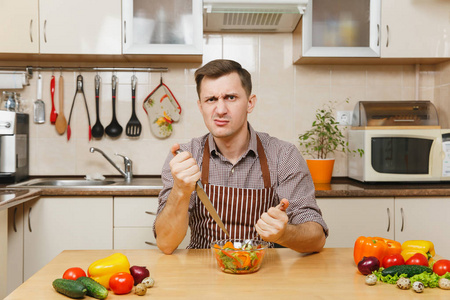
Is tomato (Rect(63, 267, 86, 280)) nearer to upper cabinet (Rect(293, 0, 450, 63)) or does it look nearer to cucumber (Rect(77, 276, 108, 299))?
cucumber (Rect(77, 276, 108, 299))

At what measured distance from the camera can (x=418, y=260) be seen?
1.21m

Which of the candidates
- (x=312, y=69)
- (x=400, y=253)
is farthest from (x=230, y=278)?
(x=312, y=69)

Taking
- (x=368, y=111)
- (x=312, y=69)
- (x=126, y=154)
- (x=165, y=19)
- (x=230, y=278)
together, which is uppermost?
(x=165, y=19)

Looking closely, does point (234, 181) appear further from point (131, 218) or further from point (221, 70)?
point (131, 218)

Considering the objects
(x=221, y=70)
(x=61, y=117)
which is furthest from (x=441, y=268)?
(x=61, y=117)

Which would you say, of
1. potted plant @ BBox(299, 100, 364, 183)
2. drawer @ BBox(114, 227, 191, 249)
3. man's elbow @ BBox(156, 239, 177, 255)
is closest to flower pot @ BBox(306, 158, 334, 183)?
potted plant @ BBox(299, 100, 364, 183)

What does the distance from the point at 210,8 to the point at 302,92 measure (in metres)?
0.92

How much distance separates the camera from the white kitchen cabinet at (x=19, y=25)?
8.79ft

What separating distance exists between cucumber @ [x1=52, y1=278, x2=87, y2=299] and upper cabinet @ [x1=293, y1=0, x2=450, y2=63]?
6.97 ft

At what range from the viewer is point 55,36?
271 centimetres

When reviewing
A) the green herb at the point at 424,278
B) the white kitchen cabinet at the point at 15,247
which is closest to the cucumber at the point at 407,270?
the green herb at the point at 424,278

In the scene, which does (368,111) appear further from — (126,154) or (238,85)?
(126,154)

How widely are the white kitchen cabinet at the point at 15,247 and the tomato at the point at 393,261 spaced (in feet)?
6.45

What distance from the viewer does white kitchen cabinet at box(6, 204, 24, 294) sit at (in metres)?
2.41
